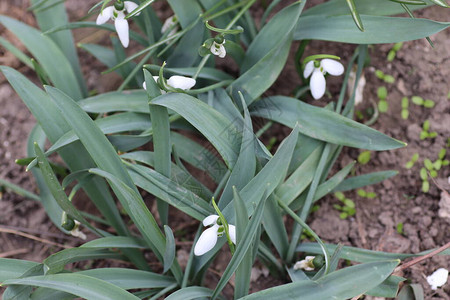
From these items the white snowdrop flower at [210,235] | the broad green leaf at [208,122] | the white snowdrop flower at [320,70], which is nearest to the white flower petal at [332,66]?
the white snowdrop flower at [320,70]

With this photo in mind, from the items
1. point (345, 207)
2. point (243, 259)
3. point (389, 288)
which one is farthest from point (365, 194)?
point (243, 259)

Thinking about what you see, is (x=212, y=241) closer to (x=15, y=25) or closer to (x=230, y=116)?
(x=230, y=116)

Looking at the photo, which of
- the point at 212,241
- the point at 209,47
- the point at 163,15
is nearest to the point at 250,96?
the point at 209,47

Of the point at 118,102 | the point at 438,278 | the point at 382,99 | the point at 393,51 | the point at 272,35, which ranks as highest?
the point at 272,35

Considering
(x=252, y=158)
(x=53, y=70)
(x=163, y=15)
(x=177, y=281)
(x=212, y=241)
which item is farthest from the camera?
(x=163, y=15)

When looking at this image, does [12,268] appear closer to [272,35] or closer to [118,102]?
[118,102]

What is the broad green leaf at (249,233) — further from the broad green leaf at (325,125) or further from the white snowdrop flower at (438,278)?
the white snowdrop flower at (438,278)

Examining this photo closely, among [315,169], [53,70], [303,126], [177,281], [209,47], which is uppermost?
[209,47]

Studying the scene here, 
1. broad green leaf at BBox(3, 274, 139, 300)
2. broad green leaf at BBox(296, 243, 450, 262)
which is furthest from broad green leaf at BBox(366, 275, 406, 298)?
broad green leaf at BBox(3, 274, 139, 300)
